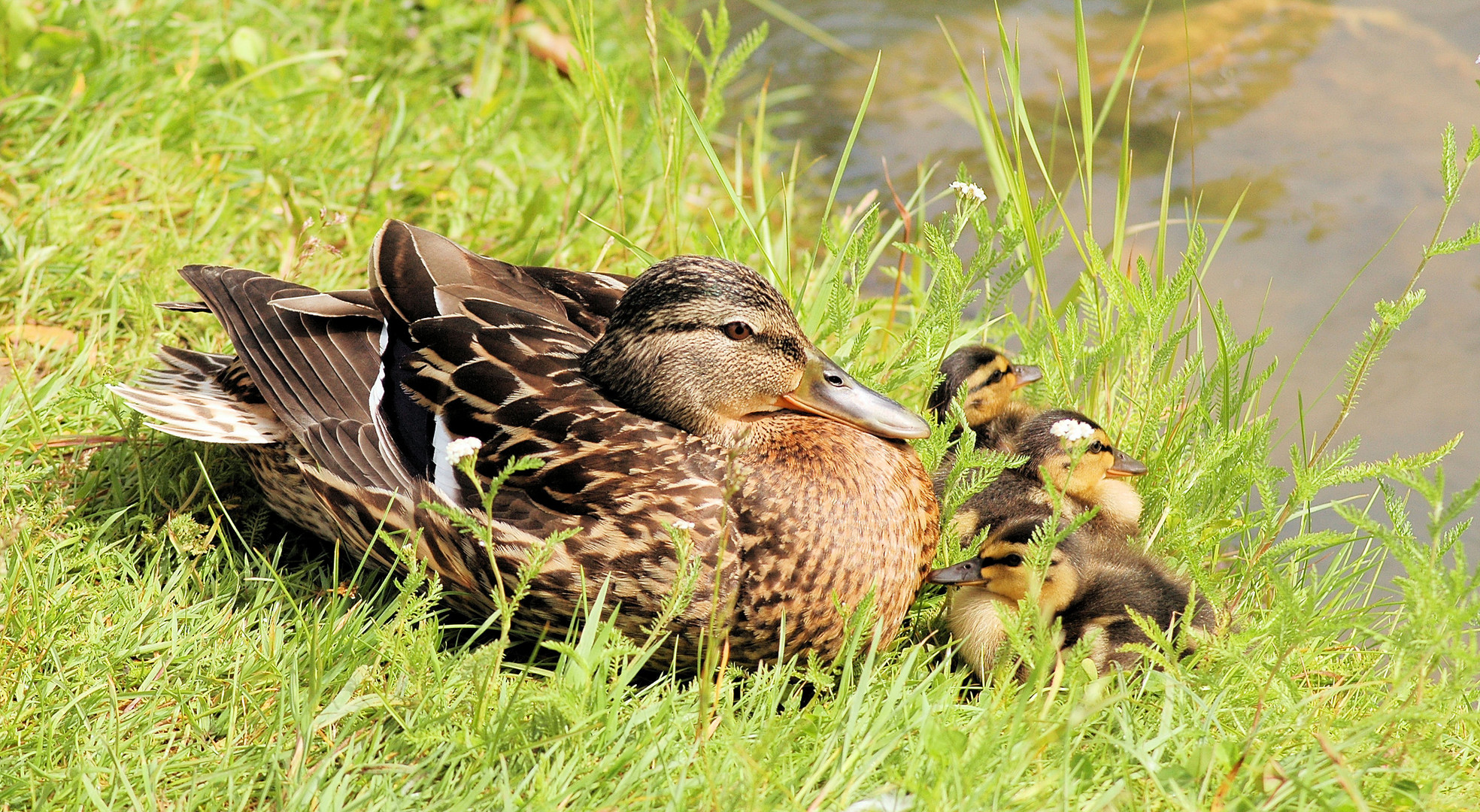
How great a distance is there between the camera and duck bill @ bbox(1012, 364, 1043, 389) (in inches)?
133

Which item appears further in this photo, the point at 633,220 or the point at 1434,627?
the point at 633,220

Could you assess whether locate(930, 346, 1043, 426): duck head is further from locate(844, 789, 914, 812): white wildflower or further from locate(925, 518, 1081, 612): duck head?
locate(844, 789, 914, 812): white wildflower

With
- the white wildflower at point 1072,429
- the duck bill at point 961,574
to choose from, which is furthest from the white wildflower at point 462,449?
the white wildflower at point 1072,429

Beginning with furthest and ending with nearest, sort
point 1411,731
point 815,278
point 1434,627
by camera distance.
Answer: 1. point 815,278
2. point 1411,731
3. point 1434,627

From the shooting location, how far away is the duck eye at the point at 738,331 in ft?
9.00

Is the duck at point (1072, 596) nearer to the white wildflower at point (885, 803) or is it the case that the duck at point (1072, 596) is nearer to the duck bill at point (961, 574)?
the duck bill at point (961, 574)

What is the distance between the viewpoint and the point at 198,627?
2688 mm

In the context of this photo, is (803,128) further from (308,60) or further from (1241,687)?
(1241,687)

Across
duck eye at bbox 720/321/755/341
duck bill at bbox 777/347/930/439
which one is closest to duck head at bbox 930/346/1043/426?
duck bill at bbox 777/347/930/439

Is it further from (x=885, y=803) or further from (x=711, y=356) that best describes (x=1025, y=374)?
(x=885, y=803)

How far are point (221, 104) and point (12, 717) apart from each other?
2723mm

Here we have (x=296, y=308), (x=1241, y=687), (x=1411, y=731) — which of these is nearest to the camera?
(x=1411, y=731)

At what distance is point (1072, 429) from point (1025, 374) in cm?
60

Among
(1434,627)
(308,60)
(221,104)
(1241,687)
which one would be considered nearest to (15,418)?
(221,104)
